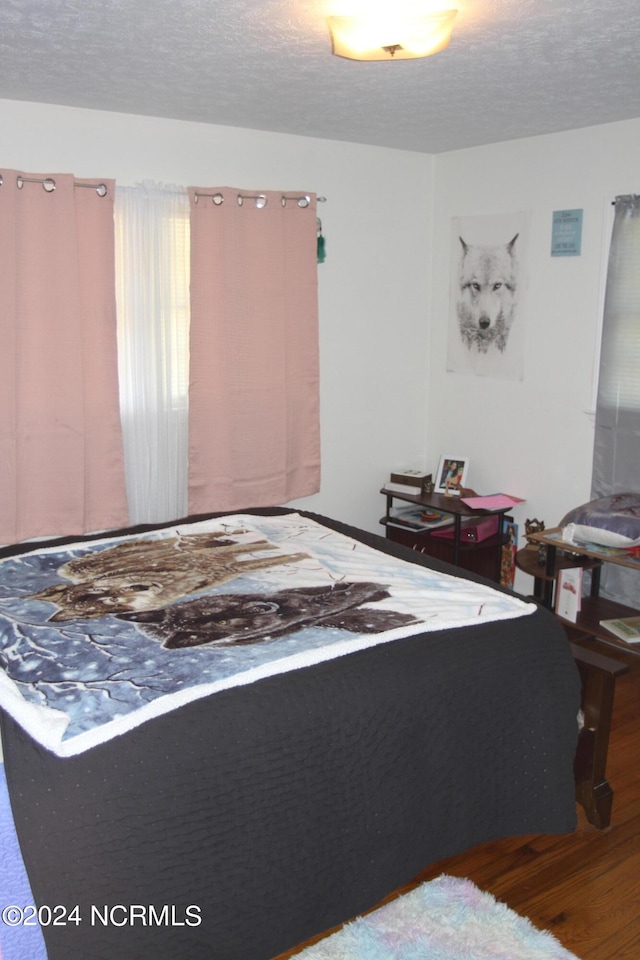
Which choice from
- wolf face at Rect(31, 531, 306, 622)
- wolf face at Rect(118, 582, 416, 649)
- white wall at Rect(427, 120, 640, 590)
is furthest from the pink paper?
wolf face at Rect(118, 582, 416, 649)

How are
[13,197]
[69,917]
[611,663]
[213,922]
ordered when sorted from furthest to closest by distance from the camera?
[13,197] → [611,663] → [213,922] → [69,917]

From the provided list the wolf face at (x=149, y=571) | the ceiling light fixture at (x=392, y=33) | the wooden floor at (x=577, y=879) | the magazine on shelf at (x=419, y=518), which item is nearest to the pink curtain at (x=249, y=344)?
the magazine on shelf at (x=419, y=518)

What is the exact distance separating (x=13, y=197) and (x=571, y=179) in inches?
100

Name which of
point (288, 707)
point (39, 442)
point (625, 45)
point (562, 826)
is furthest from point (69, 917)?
point (625, 45)

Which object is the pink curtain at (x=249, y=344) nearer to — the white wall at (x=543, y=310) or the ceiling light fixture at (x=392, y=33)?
the white wall at (x=543, y=310)

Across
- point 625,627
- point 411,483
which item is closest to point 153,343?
point 411,483

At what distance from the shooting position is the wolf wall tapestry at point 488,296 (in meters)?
4.43

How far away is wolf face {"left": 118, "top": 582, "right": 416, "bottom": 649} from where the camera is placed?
2238 mm

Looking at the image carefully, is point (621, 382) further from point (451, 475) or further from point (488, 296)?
point (451, 475)

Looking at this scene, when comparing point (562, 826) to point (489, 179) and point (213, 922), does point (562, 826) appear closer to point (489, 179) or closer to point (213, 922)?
point (213, 922)

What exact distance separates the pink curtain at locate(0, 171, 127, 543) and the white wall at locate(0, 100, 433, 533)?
33 centimetres

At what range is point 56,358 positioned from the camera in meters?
3.71

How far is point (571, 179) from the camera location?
4.09 m

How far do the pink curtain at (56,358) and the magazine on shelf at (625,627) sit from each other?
2292 mm
